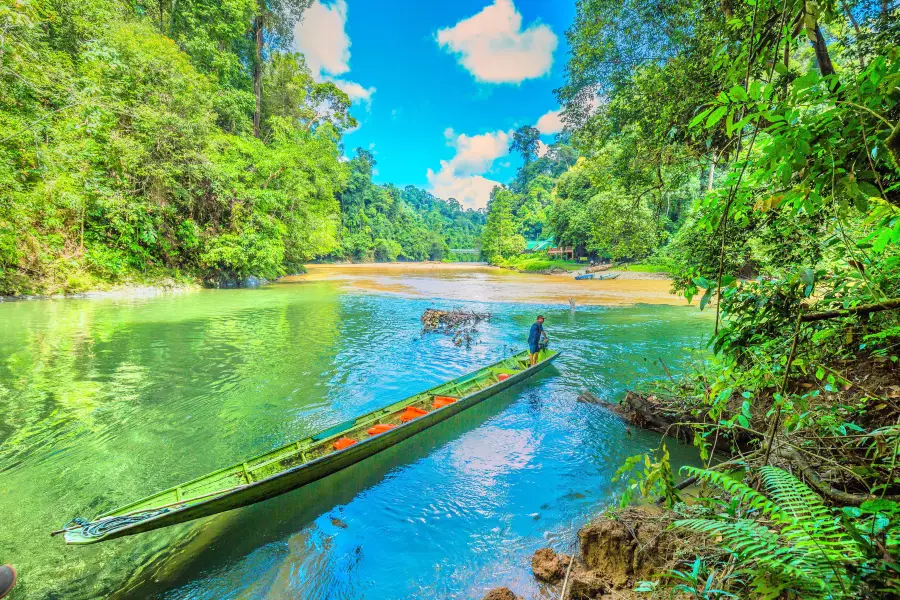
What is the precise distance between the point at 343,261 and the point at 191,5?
146 feet

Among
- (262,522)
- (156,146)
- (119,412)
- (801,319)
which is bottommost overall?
(262,522)

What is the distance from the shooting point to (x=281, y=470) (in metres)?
4.75

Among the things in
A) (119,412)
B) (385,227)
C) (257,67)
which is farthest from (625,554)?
(385,227)

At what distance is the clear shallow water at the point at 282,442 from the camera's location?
3807 mm

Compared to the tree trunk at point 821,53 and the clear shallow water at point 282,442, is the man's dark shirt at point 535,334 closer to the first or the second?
the clear shallow water at point 282,442

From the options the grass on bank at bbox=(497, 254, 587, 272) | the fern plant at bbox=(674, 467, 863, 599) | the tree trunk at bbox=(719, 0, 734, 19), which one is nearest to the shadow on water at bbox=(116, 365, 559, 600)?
the fern plant at bbox=(674, 467, 863, 599)

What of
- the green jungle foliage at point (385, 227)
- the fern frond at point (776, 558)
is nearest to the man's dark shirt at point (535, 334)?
the fern frond at point (776, 558)

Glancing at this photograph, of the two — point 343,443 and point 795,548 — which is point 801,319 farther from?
point 343,443

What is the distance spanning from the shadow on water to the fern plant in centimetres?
437

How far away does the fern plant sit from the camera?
1696 mm

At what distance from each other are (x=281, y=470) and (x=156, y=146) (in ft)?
78.8

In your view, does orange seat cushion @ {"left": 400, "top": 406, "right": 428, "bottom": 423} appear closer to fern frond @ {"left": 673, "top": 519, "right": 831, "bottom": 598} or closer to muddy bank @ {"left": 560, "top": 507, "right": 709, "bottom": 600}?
muddy bank @ {"left": 560, "top": 507, "right": 709, "bottom": 600}

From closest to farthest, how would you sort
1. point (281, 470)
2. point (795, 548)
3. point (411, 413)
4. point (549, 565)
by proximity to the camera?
point (795, 548), point (549, 565), point (281, 470), point (411, 413)

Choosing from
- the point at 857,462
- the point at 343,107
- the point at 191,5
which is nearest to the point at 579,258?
the point at 343,107
